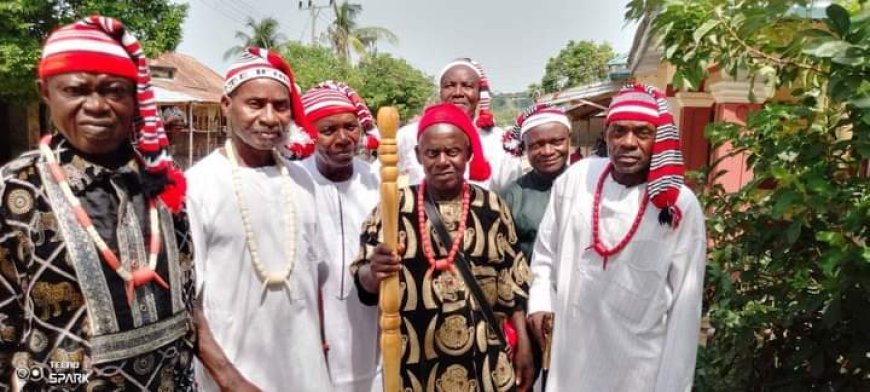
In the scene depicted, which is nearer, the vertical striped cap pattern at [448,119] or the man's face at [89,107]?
the man's face at [89,107]

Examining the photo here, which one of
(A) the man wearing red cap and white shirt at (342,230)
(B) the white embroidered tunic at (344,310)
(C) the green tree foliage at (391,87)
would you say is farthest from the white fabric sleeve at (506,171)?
(C) the green tree foliage at (391,87)

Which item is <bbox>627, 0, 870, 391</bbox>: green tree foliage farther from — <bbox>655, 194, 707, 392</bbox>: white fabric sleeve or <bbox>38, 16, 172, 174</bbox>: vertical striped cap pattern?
<bbox>38, 16, 172, 174</bbox>: vertical striped cap pattern

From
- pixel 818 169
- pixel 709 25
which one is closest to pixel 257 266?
pixel 709 25

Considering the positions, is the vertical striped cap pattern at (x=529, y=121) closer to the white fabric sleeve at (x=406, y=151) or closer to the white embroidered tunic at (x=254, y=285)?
the white fabric sleeve at (x=406, y=151)

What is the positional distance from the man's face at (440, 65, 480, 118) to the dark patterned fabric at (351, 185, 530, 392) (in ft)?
5.48

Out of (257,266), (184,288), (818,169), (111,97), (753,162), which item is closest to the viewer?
(111,97)

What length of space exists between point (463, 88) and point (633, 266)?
199cm

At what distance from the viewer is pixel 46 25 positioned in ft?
39.1

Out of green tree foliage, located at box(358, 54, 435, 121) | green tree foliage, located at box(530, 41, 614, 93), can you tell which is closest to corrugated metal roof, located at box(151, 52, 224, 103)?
green tree foliage, located at box(358, 54, 435, 121)

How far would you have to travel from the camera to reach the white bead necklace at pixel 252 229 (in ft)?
7.78

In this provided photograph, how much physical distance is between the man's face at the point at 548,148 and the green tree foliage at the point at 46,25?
10.5 metres

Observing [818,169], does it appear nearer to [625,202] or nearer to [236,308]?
[625,202]

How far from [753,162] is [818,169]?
774 millimetres

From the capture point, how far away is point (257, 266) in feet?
7.75
